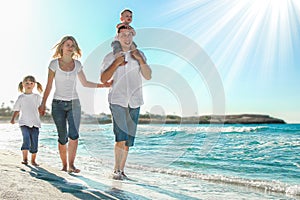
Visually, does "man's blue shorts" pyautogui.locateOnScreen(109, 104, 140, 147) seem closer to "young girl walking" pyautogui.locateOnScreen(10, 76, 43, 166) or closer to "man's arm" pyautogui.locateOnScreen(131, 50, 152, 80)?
"man's arm" pyautogui.locateOnScreen(131, 50, 152, 80)

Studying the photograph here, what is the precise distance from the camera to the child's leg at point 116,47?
374cm

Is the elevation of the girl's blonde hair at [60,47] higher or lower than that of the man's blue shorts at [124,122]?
higher

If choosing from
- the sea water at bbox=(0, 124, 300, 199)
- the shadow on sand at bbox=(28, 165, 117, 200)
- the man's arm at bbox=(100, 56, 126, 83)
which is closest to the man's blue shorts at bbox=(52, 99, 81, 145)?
the sea water at bbox=(0, 124, 300, 199)

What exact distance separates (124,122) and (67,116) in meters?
0.84

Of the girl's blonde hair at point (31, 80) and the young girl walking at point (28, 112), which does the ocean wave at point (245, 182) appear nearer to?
the young girl walking at point (28, 112)

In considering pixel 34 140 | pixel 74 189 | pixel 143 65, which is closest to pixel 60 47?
pixel 143 65

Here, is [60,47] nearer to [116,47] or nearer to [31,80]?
[116,47]

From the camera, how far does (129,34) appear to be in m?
3.75

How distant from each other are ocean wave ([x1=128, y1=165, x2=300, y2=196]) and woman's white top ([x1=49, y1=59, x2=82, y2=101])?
2355 millimetres

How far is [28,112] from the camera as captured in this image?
5328mm

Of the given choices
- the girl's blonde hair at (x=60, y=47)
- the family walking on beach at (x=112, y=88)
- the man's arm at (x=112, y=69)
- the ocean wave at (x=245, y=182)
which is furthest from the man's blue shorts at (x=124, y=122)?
the ocean wave at (x=245, y=182)

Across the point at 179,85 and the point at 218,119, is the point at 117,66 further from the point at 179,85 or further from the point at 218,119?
the point at 218,119

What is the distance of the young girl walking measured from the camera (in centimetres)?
529

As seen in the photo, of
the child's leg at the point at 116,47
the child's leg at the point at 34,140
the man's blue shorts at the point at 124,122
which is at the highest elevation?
the child's leg at the point at 116,47
